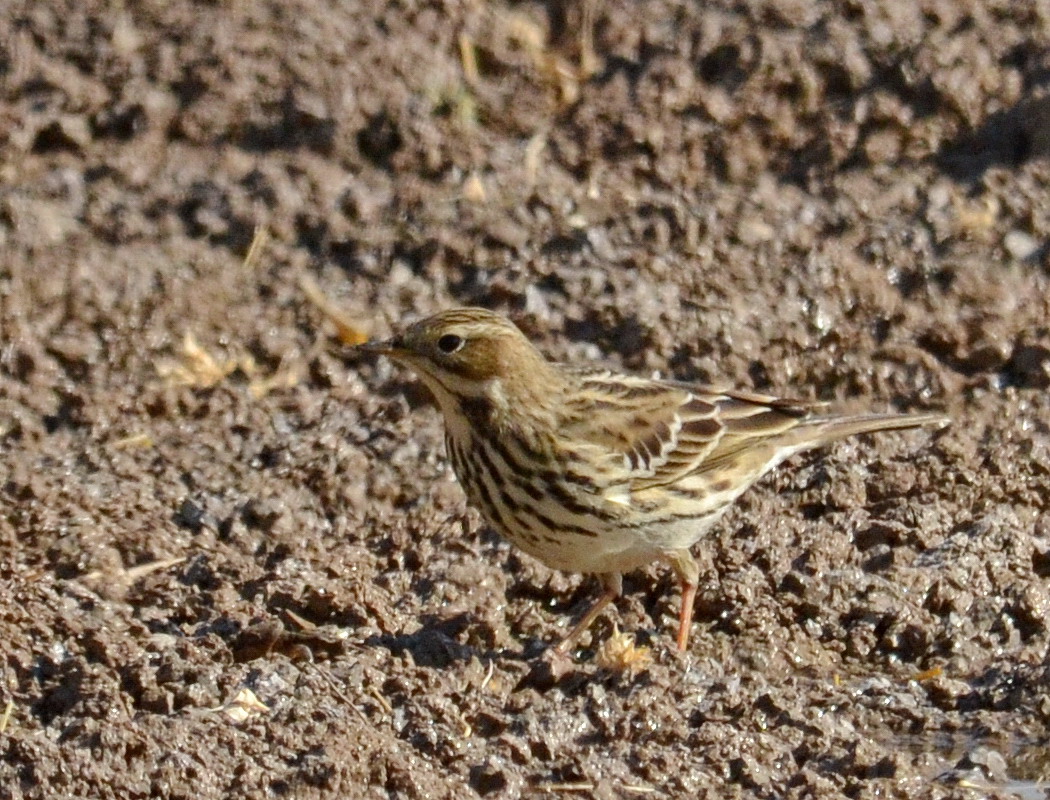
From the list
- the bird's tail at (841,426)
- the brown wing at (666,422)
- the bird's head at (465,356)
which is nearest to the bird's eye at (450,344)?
the bird's head at (465,356)

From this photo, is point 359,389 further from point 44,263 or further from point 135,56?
point 135,56

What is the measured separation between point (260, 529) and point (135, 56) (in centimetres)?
356

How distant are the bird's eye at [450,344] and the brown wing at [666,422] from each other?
1.71ft

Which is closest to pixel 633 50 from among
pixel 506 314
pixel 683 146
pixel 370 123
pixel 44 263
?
pixel 683 146

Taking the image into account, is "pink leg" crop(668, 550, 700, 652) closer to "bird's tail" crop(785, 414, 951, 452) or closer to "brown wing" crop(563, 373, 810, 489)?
"brown wing" crop(563, 373, 810, 489)

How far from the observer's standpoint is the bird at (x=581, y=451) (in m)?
7.73

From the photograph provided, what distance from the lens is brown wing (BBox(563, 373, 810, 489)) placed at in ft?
26.2

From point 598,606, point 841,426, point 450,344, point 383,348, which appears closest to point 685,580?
point 598,606

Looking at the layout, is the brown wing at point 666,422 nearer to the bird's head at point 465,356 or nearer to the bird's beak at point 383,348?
the bird's head at point 465,356

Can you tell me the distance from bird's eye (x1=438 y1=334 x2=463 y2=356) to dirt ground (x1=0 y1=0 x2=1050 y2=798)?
20.6 inches

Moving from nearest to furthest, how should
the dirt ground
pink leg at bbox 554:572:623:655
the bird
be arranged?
the dirt ground
the bird
pink leg at bbox 554:572:623:655

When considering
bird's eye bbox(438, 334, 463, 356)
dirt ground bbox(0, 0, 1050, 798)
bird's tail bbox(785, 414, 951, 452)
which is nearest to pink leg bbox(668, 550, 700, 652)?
dirt ground bbox(0, 0, 1050, 798)

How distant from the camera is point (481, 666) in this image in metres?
7.53

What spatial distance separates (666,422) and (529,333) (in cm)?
→ 155
